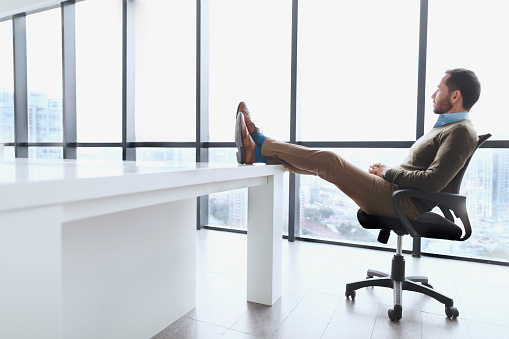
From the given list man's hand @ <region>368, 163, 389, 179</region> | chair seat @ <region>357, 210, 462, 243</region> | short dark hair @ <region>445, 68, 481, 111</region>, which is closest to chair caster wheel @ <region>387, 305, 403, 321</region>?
chair seat @ <region>357, 210, 462, 243</region>

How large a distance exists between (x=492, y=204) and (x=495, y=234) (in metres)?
0.24

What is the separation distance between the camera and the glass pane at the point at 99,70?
4387 millimetres

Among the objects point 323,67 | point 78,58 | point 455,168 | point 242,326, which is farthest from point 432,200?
point 78,58

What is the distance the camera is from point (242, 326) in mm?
1705

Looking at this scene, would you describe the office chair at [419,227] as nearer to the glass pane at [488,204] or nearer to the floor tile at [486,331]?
the floor tile at [486,331]

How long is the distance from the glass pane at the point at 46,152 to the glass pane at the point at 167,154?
1.36 metres

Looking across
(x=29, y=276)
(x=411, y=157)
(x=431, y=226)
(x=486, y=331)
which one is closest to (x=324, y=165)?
(x=411, y=157)

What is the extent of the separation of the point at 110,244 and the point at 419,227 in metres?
1.48

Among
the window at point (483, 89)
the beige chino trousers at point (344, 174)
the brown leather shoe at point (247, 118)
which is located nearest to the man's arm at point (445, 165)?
the beige chino trousers at point (344, 174)

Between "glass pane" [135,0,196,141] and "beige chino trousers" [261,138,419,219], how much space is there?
202cm

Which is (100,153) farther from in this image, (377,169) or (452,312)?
(452,312)

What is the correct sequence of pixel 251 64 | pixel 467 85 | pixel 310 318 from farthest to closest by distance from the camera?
pixel 251 64, pixel 467 85, pixel 310 318

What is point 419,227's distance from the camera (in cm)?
181

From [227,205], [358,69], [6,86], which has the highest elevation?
[6,86]
